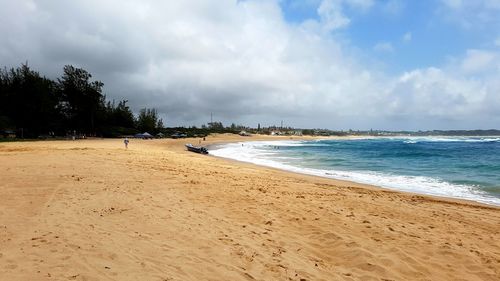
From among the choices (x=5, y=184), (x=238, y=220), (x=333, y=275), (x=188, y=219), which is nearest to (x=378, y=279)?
(x=333, y=275)

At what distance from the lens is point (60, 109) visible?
6962cm

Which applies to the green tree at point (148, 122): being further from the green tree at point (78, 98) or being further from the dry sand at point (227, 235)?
the dry sand at point (227, 235)

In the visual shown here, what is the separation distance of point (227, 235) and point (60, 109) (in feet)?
245

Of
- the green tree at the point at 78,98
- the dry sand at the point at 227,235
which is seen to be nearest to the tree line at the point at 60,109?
the green tree at the point at 78,98

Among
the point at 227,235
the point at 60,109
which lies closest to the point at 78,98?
the point at 60,109

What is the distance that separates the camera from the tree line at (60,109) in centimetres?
5678

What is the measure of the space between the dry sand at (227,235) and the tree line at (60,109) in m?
51.4

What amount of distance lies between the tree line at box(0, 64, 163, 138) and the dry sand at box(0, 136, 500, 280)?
169 ft

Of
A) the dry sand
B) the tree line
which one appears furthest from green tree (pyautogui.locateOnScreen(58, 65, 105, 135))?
the dry sand

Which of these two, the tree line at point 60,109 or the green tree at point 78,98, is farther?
the green tree at point 78,98

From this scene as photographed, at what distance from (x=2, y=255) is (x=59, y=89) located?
7607cm

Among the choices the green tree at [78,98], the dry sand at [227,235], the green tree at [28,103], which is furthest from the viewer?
the green tree at [78,98]

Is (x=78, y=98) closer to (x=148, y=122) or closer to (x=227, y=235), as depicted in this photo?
(x=148, y=122)

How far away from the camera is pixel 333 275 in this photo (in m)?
5.31
